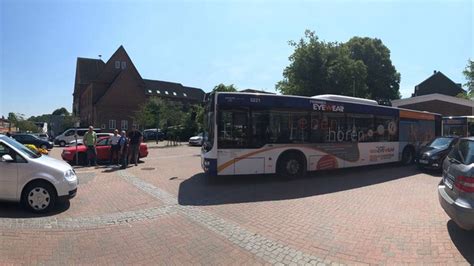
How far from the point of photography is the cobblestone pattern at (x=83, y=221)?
551 centimetres

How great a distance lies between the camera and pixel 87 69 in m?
63.6

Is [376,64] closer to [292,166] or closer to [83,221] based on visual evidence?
[292,166]

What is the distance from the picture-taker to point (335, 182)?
1019 cm

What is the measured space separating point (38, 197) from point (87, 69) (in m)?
64.4

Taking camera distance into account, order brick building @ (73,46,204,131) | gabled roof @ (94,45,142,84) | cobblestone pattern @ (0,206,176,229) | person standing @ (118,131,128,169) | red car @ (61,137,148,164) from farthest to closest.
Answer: gabled roof @ (94,45,142,84) < brick building @ (73,46,204,131) < red car @ (61,137,148,164) < person standing @ (118,131,128,169) < cobblestone pattern @ (0,206,176,229)

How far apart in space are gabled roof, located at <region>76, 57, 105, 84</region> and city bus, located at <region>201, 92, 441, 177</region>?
5986 centimetres

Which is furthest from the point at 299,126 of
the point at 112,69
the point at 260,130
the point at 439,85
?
the point at 439,85

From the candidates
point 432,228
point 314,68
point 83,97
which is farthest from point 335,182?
point 83,97

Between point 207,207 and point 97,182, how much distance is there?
182 inches

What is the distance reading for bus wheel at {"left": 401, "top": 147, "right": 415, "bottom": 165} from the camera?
14.7 metres

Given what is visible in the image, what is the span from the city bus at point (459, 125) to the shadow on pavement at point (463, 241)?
20.3m

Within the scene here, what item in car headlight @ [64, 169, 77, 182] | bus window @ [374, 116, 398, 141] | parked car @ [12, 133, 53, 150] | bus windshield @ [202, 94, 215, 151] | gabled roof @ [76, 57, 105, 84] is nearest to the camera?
car headlight @ [64, 169, 77, 182]

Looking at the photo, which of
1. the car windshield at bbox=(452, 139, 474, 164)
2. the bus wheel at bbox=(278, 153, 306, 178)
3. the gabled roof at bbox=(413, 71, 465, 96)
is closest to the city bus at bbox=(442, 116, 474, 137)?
the bus wheel at bbox=(278, 153, 306, 178)

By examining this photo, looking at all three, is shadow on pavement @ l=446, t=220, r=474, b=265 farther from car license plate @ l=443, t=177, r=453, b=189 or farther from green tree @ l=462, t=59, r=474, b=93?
green tree @ l=462, t=59, r=474, b=93
